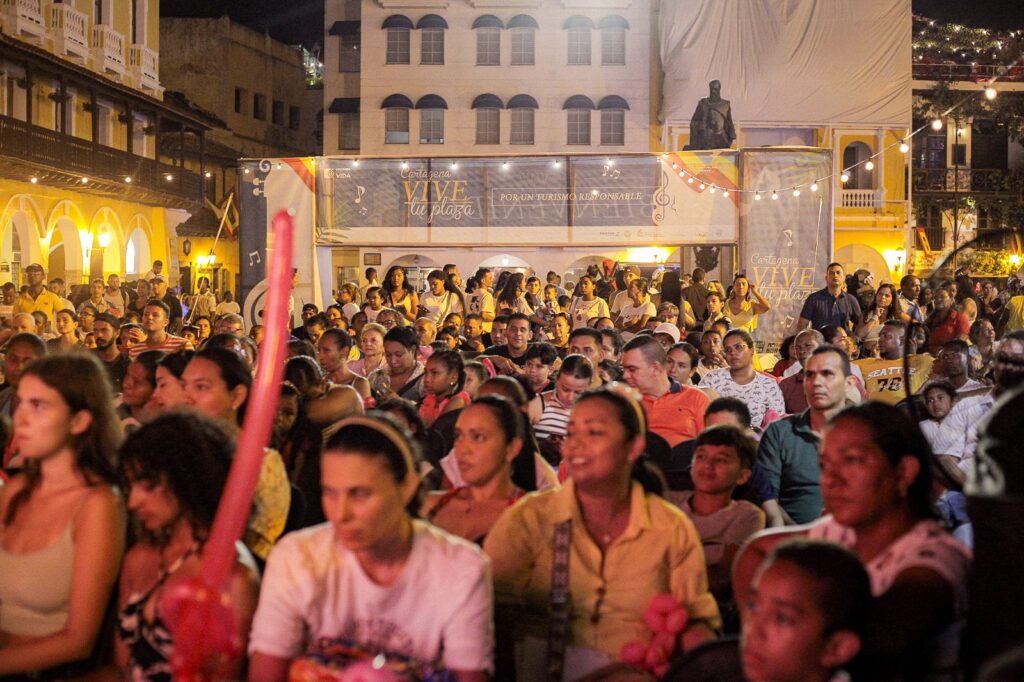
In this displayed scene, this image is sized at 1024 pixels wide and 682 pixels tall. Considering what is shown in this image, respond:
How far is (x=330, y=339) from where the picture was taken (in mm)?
9039

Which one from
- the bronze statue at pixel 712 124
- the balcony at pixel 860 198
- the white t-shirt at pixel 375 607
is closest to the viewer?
the white t-shirt at pixel 375 607

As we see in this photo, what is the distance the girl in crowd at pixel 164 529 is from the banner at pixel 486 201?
48.0ft

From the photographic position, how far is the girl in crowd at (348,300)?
53.1 ft

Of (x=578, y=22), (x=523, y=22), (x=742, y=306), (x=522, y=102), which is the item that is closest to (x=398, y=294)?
(x=742, y=306)

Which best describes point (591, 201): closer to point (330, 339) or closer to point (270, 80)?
point (330, 339)

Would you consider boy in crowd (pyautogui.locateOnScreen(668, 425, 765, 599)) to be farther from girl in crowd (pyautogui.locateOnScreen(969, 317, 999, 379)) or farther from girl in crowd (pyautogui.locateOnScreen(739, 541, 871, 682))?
girl in crowd (pyautogui.locateOnScreen(969, 317, 999, 379))

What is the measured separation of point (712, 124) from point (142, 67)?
73.0 feet

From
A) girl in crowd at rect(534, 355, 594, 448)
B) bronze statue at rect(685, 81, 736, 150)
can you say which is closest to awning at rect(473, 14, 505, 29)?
bronze statue at rect(685, 81, 736, 150)

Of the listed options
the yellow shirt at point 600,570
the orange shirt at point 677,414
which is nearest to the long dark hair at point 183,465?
the yellow shirt at point 600,570

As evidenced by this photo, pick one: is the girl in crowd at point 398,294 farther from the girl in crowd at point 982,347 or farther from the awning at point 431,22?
the awning at point 431,22

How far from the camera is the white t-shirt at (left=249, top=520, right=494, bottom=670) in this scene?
3459 mm

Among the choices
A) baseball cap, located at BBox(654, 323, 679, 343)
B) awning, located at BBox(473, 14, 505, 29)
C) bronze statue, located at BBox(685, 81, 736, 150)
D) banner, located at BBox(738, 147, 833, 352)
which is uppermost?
awning, located at BBox(473, 14, 505, 29)

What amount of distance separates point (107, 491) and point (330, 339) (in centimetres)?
510

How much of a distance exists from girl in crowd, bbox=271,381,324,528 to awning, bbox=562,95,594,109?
3856cm
